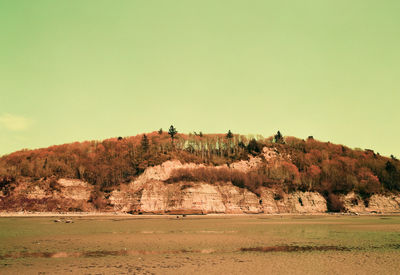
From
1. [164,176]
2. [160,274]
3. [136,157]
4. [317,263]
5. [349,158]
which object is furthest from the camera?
[349,158]

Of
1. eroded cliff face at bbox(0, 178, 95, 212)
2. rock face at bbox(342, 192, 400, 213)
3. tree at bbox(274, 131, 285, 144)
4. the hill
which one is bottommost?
rock face at bbox(342, 192, 400, 213)

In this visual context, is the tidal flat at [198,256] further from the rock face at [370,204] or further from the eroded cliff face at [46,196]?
the rock face at [370,204]

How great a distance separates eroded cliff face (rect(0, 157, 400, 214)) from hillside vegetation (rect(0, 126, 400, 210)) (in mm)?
3357

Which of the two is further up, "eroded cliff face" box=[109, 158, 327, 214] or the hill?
the hill

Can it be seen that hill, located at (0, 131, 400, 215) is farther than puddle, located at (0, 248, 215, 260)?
Yes

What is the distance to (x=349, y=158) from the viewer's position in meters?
143

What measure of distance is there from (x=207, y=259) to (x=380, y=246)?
16.2 meters

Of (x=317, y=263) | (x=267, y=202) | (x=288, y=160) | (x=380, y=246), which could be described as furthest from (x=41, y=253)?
(x=288, y=160)

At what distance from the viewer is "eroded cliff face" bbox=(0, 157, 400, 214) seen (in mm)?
97812

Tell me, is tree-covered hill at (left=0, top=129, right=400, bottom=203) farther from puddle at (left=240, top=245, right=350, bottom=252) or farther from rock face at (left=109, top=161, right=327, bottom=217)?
puddle at (left=240, top=245, right=350, bottom=252)

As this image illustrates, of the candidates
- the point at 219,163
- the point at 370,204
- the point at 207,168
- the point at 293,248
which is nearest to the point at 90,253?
the point at 293,248

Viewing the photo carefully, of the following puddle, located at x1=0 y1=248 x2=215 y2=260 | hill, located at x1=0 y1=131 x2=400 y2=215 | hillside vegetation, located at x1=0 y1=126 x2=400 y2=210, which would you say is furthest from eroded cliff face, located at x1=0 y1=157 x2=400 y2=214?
puddle, located at x1=0 y1=248 x2=215 y2=260

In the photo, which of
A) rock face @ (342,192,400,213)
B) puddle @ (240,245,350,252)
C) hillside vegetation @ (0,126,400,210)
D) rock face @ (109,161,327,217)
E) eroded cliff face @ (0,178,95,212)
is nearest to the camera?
puddle @ (240,245,350,252)

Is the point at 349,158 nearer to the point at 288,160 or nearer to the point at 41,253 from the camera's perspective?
the point at 288,160
